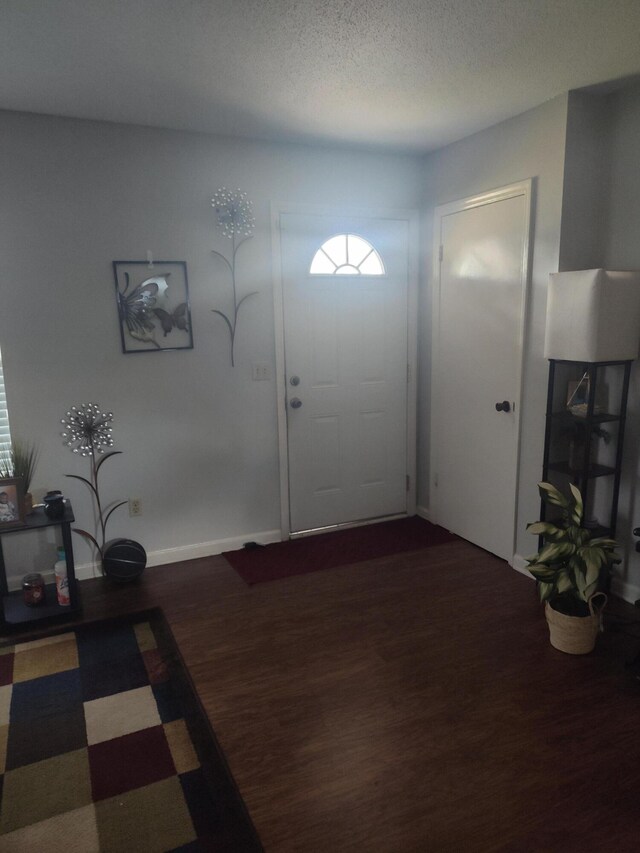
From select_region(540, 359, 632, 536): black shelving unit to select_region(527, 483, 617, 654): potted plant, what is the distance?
339 millimetres

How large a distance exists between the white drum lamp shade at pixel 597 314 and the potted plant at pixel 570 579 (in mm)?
646

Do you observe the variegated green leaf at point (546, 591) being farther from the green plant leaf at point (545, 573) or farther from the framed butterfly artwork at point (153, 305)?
the framed butterfly artwork at point (153, 305)

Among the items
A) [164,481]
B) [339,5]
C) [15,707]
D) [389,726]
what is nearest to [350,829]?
[389,726]

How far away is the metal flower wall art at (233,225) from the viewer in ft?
10.6

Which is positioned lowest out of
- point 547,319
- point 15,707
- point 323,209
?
point 15,707

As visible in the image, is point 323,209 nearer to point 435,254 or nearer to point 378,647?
point 435,254

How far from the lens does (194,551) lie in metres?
3.47

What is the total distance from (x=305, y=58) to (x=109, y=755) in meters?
2.67

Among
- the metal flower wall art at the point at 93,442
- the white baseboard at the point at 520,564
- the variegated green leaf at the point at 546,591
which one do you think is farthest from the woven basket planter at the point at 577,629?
the metal flower wall art at the point at 93,442

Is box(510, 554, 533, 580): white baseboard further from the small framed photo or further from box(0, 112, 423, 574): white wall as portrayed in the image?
the small framed photo

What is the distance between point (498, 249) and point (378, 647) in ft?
7.13

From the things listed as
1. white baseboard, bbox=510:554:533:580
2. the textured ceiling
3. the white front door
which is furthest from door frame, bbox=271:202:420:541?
white baseboard, bbox=510:554:533:580

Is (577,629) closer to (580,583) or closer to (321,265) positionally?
(580,583)

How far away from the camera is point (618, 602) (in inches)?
112
